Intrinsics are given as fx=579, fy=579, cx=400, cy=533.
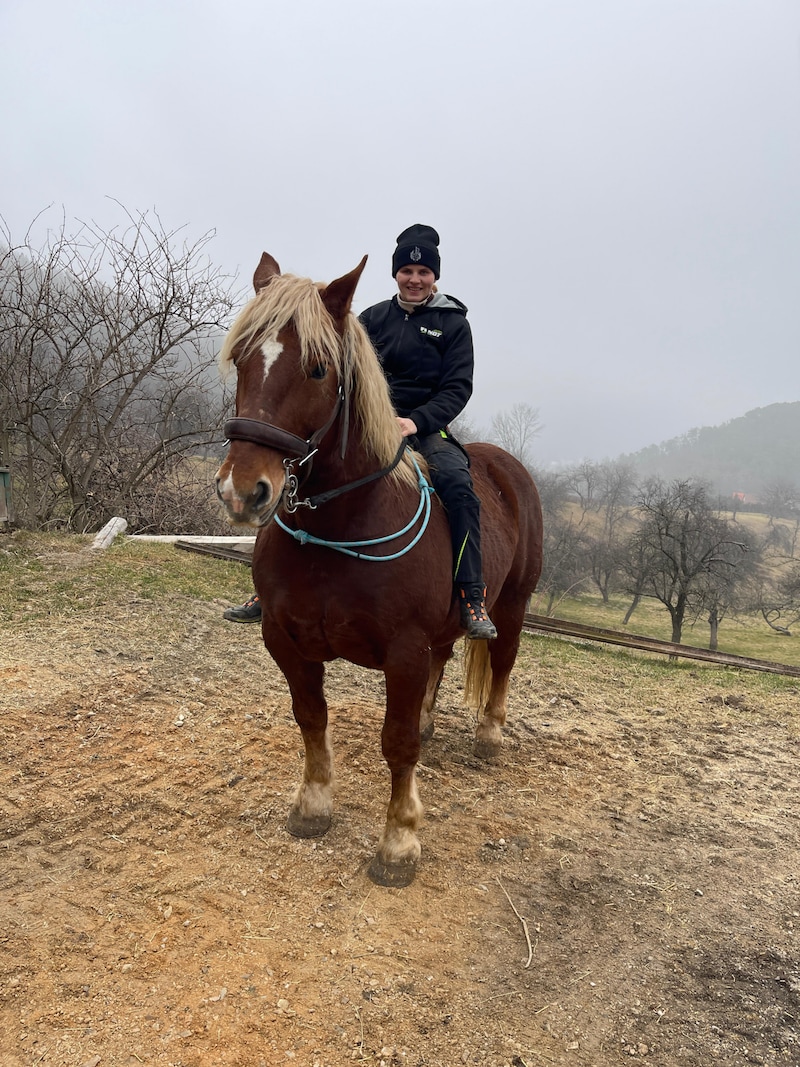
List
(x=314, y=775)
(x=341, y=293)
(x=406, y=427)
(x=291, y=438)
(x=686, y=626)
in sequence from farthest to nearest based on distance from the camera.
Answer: (x=686, y=626)
(x=314, y=775)
(x=406, y=427)
(x=341, y=293)
(x=291, y=438)

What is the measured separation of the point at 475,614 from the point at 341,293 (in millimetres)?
1645

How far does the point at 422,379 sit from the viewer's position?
313cm

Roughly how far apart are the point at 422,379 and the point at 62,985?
9.76 feet

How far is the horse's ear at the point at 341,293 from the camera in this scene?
2236 millimetres

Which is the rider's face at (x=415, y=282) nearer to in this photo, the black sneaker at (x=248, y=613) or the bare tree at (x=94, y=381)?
the black sneaker at (x=248, y=613)

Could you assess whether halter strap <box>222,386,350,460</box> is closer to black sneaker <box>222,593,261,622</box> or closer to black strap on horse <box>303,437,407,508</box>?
black strap on horse <box>303,437,407,508</box>

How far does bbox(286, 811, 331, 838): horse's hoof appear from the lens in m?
3.10

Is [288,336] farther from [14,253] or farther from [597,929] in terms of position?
[14,253]

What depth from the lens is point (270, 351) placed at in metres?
2.07

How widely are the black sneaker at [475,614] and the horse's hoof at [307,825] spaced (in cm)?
131

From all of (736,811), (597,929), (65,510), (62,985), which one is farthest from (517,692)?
(65,510)

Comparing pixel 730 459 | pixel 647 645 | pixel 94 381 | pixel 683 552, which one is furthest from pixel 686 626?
pixel 730 459

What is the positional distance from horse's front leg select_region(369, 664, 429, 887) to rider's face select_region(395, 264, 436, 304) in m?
1.94

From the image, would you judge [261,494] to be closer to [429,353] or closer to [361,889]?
[429,353]
